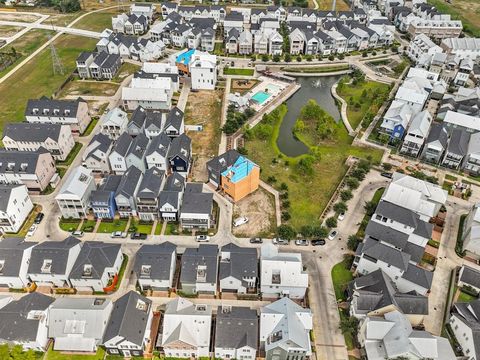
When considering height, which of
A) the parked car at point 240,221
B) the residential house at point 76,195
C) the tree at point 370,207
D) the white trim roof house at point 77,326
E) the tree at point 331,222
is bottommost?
the white trim roof house at point 77,326

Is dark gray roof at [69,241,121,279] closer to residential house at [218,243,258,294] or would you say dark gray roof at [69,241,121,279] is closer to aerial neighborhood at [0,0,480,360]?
aerial neighborhood at [0,0,480,360]

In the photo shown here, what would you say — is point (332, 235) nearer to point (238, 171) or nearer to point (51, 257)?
point (238, 171)

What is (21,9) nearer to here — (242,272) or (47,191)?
(47,191)

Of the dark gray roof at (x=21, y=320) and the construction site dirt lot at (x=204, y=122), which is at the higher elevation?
the construction site dirt lot at (x=204, y=122)

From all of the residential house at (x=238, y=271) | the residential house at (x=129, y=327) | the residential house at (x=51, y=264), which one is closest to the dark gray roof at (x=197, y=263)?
the residential house at (x=238, y=271)

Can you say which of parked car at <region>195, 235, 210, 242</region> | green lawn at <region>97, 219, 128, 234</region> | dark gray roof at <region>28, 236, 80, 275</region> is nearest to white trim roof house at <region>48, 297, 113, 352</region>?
dark gray roof at <region>28, 236, 80, 275</region>

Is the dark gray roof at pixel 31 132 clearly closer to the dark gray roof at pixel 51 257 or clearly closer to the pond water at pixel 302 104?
the dark gray roof at pixel 51 257
